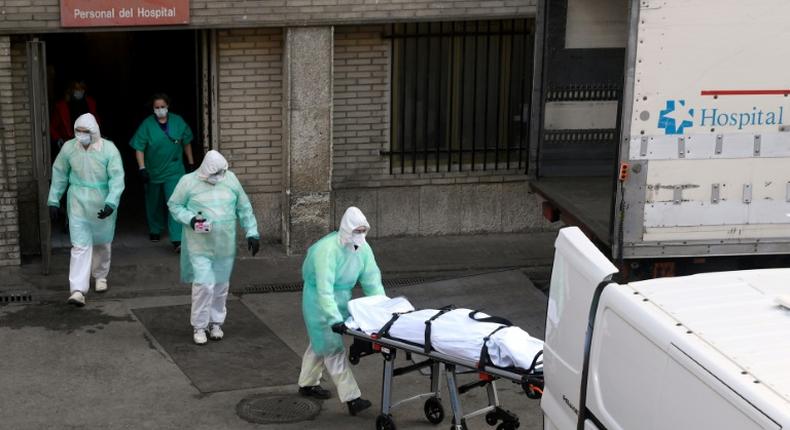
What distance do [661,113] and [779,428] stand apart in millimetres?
4831

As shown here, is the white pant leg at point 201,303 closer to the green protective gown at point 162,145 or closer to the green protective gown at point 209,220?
the green protective gown at point 209,220

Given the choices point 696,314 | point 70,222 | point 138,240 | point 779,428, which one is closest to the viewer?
point 779,428

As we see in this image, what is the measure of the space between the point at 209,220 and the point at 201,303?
0.65 m

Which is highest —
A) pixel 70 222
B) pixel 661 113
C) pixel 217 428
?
pixel 661 113

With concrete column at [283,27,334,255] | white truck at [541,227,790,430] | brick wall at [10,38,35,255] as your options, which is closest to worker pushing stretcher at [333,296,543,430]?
white truck at [541,227,790,430]

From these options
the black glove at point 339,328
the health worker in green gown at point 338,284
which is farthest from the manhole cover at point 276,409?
the black glove at point 339,328

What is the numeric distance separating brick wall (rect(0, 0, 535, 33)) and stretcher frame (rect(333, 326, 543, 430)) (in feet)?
14.6

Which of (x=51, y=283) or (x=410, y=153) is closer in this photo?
(x=51, y=283)

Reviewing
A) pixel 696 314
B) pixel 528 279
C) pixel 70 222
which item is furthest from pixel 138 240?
pixel 696 314

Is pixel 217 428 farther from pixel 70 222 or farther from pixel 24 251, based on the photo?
pixel 24 251

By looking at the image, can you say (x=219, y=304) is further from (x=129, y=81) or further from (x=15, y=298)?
(x=129, y=81)

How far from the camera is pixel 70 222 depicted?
10.6 metres

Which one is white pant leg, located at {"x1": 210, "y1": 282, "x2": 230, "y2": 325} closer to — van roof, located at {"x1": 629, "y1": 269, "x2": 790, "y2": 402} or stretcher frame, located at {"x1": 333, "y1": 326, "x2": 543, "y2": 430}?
stretcher frame, located at {"x1": 333, "y1": 326, "x2": 543, "y2": 430}

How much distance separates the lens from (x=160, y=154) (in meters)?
12.1
